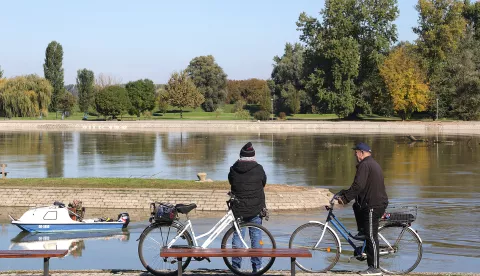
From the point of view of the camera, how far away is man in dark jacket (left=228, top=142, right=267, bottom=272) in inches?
436

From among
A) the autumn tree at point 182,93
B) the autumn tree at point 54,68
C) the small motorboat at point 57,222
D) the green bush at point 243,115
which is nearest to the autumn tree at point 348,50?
the green bush at point 243,115

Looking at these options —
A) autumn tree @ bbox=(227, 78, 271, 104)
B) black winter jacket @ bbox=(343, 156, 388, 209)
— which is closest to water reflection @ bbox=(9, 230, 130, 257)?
black winter jacket @ bbox=(343, 156, 388, 209)

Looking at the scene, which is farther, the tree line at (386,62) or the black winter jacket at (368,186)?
the tree line at (386,62)

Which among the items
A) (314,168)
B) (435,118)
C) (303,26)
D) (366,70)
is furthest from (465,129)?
(314,168)

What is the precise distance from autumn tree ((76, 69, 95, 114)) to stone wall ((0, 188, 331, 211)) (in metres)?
106

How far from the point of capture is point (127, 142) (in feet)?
210

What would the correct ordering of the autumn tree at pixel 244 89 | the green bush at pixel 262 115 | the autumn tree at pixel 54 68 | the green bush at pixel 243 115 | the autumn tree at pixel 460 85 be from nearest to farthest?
1. the autumn tree at pixel 460 85
2. the green bush at pixel 262 115
3. the green bush at pixel 243 115
4. the autumn tree at pixel 54 68
5. the autumn tree at pixel 244 89

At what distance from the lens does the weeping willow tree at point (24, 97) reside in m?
102

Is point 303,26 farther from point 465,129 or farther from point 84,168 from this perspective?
point 84,168

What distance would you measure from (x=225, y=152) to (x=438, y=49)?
186 ft

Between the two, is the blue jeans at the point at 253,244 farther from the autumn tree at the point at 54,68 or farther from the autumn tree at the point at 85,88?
the autumn tree at the point at 85,88

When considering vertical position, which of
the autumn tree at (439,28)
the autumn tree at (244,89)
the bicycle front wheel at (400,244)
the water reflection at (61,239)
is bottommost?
the water reflection at (61,239)

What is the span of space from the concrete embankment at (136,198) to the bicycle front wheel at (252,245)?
39.6 ft

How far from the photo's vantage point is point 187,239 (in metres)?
10.8
